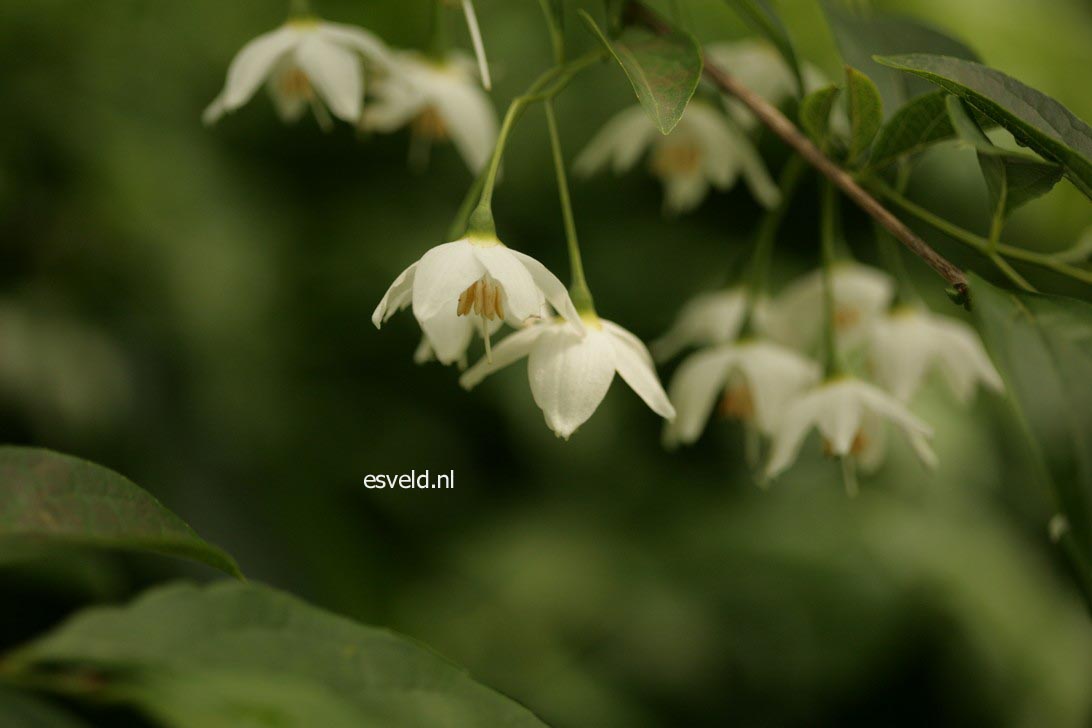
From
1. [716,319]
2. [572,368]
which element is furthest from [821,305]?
[572,368]

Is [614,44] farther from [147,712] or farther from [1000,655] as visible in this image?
[1000,655]

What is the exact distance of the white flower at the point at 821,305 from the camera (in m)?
1.06

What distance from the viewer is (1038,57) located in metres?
1.82

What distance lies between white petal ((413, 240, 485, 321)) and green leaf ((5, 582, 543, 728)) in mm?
229

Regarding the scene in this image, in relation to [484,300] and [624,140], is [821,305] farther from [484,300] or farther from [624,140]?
[484,300]

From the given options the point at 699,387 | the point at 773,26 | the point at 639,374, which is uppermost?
the point at 773,26

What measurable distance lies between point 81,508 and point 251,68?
49 cm

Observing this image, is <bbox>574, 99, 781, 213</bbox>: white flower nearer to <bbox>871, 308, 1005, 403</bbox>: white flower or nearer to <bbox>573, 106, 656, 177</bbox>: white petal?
<bbox>573, 106, 656, 177</bbox>: white petal

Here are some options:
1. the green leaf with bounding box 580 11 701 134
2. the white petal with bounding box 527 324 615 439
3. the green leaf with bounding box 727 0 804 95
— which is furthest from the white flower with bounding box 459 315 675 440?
the green leaf with bounding box 727 0 804 95

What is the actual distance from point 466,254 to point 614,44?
0.19 metres

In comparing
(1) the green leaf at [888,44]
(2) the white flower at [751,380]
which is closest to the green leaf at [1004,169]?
(1) the green leaf at [888,44]

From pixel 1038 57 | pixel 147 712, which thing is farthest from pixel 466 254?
pixel 1038 57

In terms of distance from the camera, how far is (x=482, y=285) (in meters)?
0.69

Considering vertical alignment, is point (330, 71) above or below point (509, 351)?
above
